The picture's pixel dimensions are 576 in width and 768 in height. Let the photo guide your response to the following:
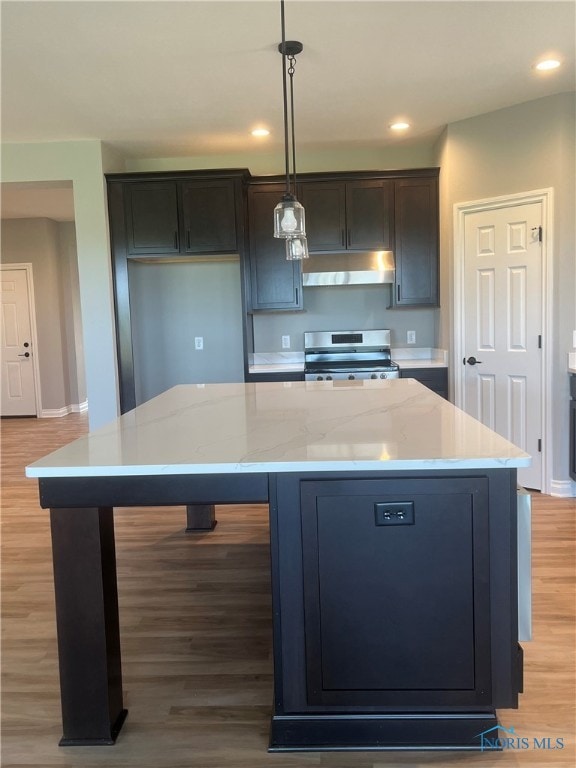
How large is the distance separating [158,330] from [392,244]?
7.15ft

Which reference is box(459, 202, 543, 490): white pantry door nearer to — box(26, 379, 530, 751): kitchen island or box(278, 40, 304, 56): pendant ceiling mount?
box(278, 40, 304, 56): pendant ceiling mount

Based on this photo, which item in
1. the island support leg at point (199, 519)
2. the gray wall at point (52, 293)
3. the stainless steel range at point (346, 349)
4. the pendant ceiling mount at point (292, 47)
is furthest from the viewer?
the gray wall at point (52, 293)

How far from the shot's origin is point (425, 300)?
479 cm

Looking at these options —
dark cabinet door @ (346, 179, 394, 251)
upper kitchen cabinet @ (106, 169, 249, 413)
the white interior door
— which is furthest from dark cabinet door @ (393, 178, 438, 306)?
the white interior door

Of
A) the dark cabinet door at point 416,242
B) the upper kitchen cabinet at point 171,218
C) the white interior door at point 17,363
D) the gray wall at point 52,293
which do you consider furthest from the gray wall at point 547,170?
the white interior door at point 17,363

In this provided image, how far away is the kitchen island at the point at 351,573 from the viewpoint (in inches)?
60.4

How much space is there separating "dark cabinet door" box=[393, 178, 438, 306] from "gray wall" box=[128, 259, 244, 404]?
145 centimetres

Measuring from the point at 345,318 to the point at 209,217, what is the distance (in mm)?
1435

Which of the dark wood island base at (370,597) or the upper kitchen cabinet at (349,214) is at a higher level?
the upper kitchen cabinet at (349,214)

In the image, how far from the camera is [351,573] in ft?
5.18

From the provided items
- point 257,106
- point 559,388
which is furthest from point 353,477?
point 257,106

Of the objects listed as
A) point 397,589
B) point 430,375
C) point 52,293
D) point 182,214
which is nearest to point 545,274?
point 430,375

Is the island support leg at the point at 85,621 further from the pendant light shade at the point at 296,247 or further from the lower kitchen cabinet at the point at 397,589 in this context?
the pendant light shade at the point at 296,247

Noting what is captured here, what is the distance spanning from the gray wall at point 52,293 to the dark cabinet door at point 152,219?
3.80 meters
